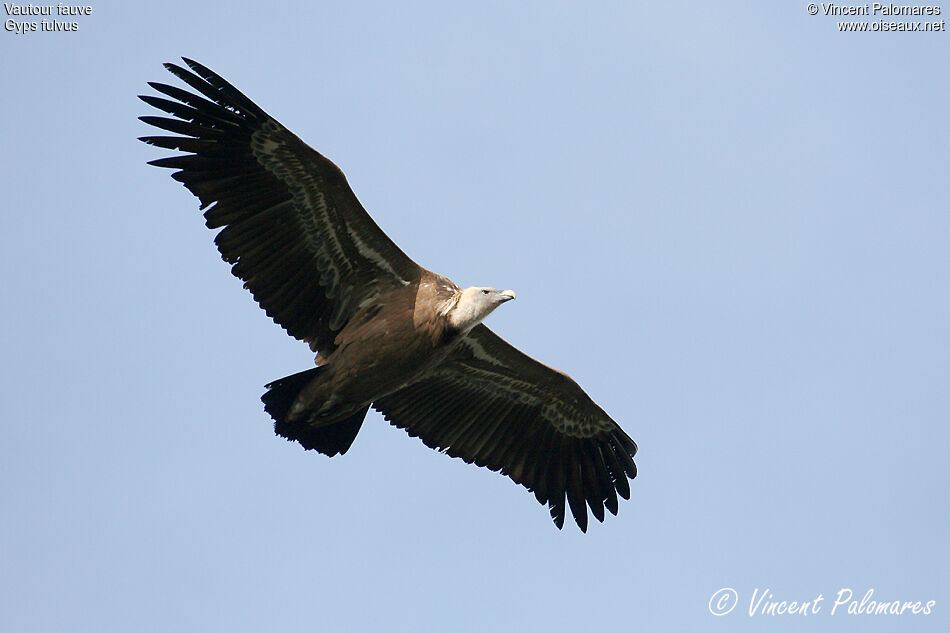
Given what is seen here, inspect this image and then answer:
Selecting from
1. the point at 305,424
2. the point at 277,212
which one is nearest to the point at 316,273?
the point at 277,212

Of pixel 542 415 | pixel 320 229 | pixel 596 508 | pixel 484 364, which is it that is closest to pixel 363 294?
pixel 320 229

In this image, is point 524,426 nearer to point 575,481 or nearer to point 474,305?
point 575,481

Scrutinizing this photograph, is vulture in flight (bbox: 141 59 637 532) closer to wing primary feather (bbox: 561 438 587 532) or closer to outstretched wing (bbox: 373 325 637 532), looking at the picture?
outstretched wing (bbox: 373 325 637 532)

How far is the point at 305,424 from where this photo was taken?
45.9ft

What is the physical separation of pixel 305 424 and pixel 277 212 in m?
2.11

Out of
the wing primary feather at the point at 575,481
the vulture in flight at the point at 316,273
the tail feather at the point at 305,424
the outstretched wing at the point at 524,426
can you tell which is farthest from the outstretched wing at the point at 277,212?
the wing primary feather at the point at 575,481

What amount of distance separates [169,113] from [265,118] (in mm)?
897

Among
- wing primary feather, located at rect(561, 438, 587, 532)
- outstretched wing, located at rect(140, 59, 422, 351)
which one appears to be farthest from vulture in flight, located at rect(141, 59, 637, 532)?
wing primary feather, located at rect(561, 438, 587, 532)

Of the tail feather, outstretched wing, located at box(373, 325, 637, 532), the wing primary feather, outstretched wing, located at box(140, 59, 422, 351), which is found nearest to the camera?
outstretched wing, located at box(140, 59, 422, 351)

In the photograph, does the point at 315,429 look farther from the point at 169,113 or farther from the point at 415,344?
the point at 169,113

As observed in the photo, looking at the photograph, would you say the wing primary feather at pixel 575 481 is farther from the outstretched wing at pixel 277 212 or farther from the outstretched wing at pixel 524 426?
the outstretched wing at pixel 277 212

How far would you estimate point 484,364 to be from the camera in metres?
15.2

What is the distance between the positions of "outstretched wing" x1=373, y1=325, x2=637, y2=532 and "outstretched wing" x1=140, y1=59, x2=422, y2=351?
153 cm

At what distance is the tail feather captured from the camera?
1380 centimetres
